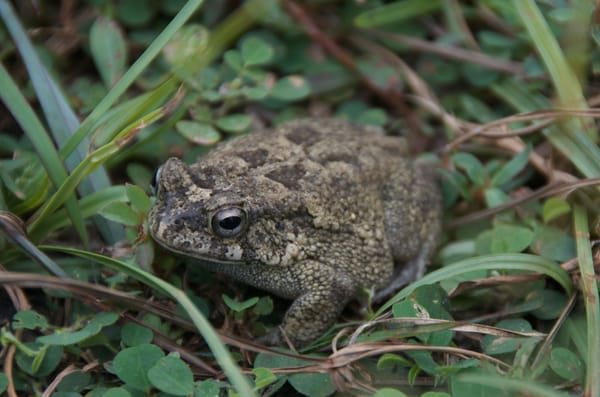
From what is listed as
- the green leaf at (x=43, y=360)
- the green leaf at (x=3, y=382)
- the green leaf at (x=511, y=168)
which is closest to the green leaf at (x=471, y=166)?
the green leaf at (x=511, y=168)

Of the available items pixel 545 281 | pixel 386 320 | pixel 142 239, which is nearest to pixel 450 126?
pixel 545 281

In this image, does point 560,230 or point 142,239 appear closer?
point 142,239

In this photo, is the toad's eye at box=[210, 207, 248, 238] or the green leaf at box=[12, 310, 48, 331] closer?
the green leaf at box=[12, 310, 48, 331]

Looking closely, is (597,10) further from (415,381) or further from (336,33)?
(415,381)

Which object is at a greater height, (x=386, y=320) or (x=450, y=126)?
(x=450, y=126)

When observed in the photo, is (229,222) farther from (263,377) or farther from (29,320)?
(29,320)

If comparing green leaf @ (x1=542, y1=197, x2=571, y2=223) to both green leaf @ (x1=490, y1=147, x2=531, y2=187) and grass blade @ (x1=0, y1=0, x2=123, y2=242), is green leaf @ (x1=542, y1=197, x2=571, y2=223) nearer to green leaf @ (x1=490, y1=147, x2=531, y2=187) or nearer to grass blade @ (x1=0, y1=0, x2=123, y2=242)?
green leaf @ (x1=490, y1=147, x2=531, y2=187)

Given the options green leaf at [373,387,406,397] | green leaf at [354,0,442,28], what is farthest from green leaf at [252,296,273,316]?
green leaf at [354,0,442,28]
